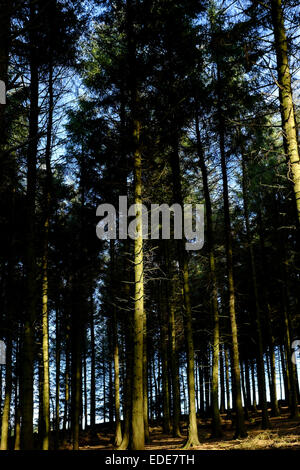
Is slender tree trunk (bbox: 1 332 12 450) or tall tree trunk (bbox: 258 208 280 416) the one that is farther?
tall tree trunk (bbox: 258 208 280 416)

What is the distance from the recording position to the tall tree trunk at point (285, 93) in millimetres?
6549

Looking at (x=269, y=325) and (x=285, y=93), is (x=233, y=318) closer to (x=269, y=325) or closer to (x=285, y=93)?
(x=269, y=325)

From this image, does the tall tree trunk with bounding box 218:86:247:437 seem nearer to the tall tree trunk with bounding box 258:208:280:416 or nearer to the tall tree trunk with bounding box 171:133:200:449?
the tall tree trunk with bounding box 171:133:200:449

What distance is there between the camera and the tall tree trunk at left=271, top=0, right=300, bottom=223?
655 centimetres

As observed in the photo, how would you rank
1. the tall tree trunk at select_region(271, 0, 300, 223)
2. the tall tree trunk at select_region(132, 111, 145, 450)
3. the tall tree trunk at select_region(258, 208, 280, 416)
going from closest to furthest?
the tall tree trunk at select_region(271, 0, 300, 223)
the tall tree trunk at select_region(132, 111, 145, 450)
the tall tree trunk at select_region(258, 208, 280, 416)

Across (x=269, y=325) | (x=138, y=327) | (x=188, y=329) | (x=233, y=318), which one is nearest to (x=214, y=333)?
(x=233, y=318)

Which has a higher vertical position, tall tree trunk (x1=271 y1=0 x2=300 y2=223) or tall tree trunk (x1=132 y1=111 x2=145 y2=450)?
tall tree trunk (x1=271 y1=0 x2=300 y2=223)

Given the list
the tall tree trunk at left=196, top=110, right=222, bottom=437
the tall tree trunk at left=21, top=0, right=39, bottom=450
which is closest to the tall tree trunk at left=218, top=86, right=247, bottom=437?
the tall tree trunk at left=196, top=110, right=222, bottom=437

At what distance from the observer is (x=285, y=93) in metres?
6.82

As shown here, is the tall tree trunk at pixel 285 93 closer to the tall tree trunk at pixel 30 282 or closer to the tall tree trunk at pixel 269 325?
the tall tree trunk at pixel 30 282

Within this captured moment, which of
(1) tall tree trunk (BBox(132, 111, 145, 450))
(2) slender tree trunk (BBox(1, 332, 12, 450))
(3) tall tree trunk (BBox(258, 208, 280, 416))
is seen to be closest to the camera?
(1) tall tree trunk (BBox(132, 111, 145, 450))

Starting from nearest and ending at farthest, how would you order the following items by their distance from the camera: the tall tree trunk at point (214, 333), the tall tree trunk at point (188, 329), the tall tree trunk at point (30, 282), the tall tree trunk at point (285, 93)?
the tall tree trunk at point (285, 93), the tall tree trunk at point (30, 282), the tall tree trunk at point (188, 329), the tall tree trunk at point (214, 333)

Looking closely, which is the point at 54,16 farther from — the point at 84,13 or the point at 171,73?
the point at 171,73

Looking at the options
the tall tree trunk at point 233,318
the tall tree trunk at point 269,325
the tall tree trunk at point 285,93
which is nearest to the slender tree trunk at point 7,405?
the tall tree trunk at point 233,318
